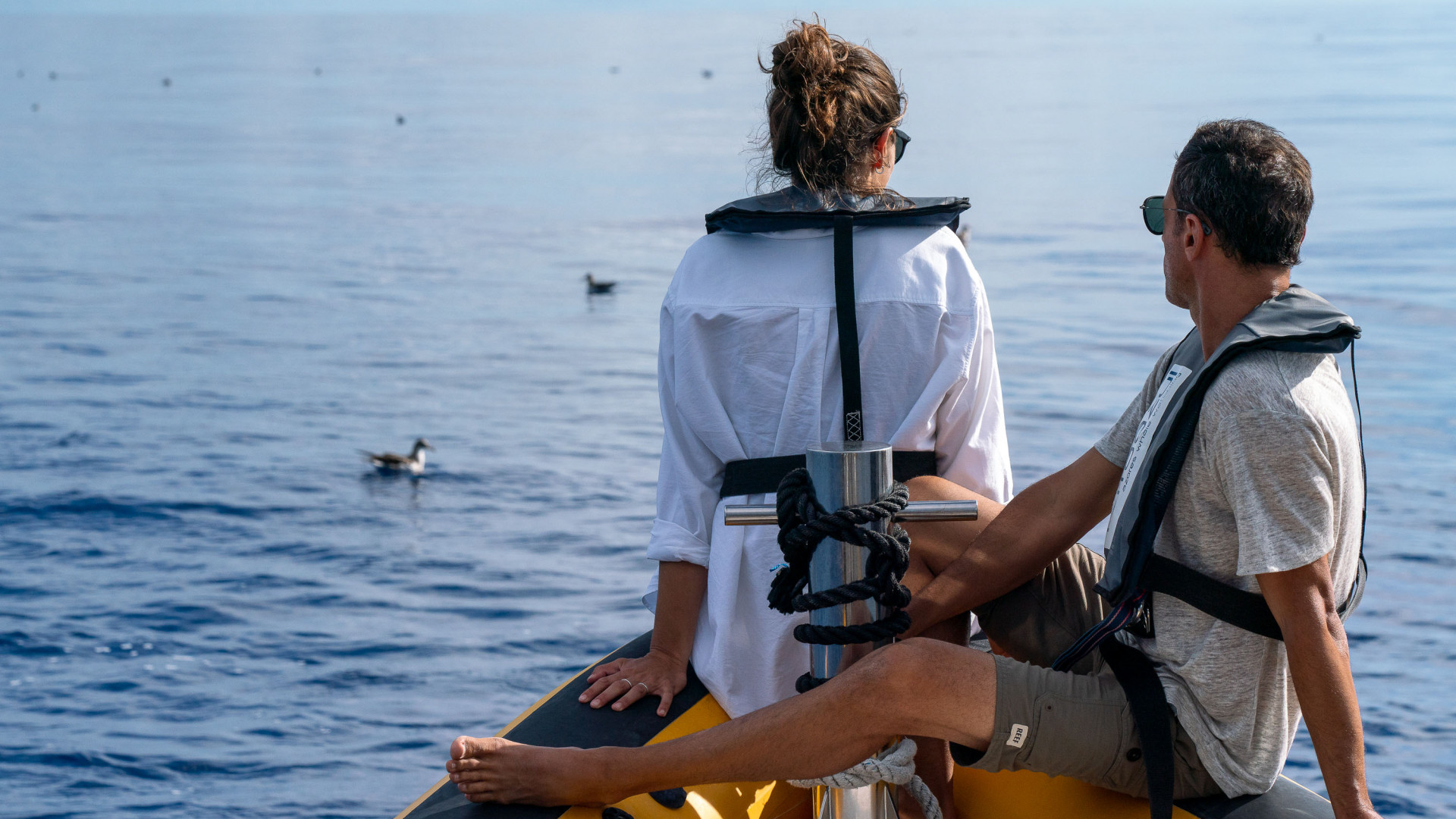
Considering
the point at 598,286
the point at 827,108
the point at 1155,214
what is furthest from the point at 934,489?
the point at 598,286

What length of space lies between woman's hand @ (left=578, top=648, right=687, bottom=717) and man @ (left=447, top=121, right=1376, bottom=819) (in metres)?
0.28

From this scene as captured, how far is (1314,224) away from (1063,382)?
8.36m

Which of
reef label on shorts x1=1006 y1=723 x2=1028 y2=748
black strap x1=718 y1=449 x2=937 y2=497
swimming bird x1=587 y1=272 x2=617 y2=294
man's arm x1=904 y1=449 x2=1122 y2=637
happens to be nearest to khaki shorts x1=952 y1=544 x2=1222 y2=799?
reef label on shorts x1=1006 y1=723 x2=1028 y2=748

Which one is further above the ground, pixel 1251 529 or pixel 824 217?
pixel 824 217

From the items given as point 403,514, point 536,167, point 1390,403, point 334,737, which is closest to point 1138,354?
point 1390,403

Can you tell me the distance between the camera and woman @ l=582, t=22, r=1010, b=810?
269cm

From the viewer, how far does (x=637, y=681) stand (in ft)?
9.31

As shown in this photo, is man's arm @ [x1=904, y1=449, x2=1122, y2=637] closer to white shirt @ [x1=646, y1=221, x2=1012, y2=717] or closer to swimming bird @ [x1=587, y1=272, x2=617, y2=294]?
white shirt @ [x1=646, y1=221, x2=1012, y2=717]

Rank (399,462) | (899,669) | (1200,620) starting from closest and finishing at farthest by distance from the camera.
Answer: (899,669) → (1200,620) → (399,462)

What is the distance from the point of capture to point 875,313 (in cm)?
268

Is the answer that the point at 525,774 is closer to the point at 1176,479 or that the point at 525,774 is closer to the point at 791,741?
the point at 791,741

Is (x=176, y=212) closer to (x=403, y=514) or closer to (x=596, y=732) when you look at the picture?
(x=403, y=514)

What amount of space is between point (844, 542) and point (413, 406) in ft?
27.9

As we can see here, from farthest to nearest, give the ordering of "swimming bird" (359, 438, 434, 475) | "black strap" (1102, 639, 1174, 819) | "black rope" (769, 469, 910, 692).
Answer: "swimming bird" (359, 438, 434, 475) → "black strap" (1102, 639, 1174, 819) → "black rope" (769, 469, 910, 692)
